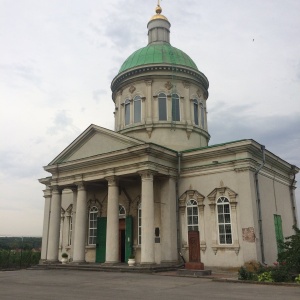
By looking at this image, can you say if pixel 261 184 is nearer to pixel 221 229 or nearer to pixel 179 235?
pixel 221 229

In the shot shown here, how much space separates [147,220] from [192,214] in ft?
9.67

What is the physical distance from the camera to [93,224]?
884 inches

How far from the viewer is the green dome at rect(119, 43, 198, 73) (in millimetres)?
24019

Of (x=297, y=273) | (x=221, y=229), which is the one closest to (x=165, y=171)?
(x=221, y=229)

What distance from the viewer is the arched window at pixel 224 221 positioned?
57.8 feet

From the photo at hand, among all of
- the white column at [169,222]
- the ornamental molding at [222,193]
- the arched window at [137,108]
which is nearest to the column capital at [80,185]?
the white column at [169,222]

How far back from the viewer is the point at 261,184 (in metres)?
18.6

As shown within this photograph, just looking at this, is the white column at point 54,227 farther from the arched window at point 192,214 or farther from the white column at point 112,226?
the arched window at point 192,214

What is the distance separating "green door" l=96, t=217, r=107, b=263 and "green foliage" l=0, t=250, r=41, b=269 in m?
5.77

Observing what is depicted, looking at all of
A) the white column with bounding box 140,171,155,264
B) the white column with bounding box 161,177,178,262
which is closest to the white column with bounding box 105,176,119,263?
the white column with bounding box 140,171,155,264

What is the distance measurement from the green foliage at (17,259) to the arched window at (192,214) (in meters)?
11.9

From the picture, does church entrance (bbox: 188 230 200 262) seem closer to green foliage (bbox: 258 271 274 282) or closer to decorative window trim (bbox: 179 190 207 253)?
decorative window trim (bbox: 179 190 207 253)

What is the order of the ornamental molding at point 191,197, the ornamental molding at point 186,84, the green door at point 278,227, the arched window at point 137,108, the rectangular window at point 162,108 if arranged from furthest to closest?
the ornamental molding at point 186,84 → the arched window at point 137,108 → the rectangular window at point 162,108 → the green door at point 278,227 → the ornamental molding at point 191,197

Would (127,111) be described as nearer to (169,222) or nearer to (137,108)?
(137,108)
